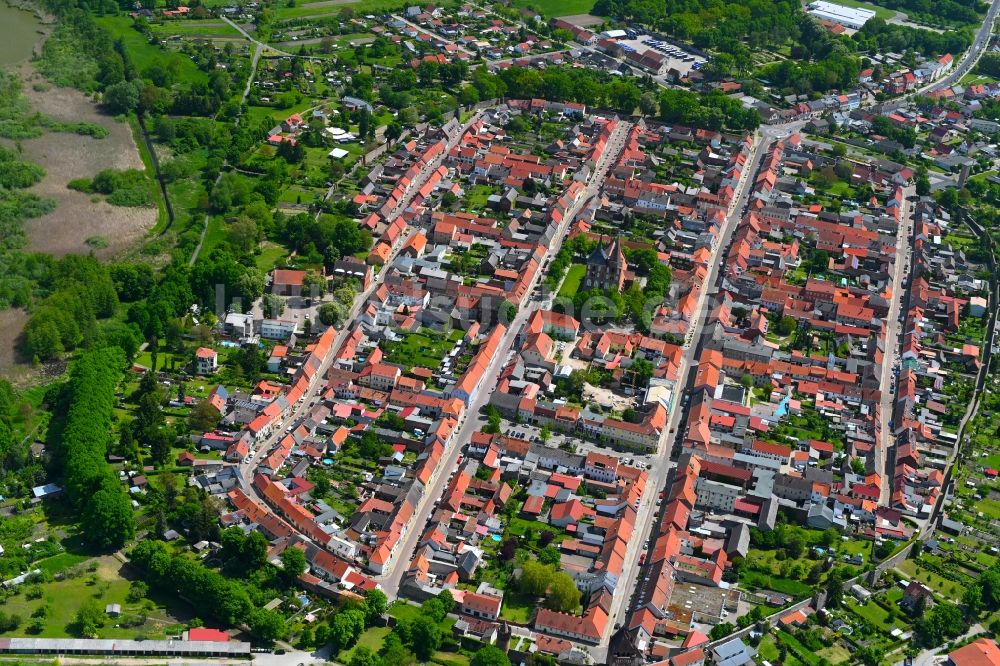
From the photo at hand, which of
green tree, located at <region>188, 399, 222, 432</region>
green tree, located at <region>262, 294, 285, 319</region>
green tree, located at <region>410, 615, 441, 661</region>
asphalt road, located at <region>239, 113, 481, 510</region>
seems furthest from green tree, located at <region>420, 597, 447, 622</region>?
green tree, located at <region>262, 294, 285, 319</region>

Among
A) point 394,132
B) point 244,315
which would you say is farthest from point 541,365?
point 394,132

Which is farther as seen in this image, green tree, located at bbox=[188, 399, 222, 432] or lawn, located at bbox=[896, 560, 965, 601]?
green tree, located at bbox=[188, 399, 222, 432]

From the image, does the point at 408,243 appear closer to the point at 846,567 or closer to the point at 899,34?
the point at 846,567

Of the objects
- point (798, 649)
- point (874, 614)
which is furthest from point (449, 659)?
point (874, 614)

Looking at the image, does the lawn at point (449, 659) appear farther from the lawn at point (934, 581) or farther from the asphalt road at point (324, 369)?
the lawn at point (934, 581)

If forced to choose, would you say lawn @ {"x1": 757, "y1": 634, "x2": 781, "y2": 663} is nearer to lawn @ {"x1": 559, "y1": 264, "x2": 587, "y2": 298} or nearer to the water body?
lawn @ {"x1": 559, "y1": 264, "x2": 587, "y2": 298}
